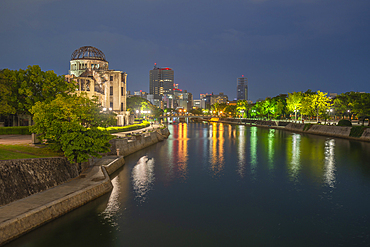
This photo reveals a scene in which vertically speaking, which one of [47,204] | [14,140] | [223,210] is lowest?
[223,210]

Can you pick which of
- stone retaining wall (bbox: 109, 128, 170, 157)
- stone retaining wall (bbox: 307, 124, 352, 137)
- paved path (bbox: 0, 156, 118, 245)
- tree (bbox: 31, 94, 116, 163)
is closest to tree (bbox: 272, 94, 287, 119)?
stone retaining wall (bbox: 307, 124, 352, 137)

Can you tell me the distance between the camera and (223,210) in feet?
A: 63.4

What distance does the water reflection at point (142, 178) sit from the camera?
2281 centimetres

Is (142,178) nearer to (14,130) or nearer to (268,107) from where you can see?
(14,130)

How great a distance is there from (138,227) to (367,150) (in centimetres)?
5028

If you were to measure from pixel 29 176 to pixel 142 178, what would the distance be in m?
12.5

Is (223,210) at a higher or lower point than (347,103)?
lower

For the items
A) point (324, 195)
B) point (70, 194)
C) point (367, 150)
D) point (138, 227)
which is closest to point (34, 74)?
point (70, 194)

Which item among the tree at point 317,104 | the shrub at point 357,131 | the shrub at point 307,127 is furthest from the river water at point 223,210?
the tree at point 317,104

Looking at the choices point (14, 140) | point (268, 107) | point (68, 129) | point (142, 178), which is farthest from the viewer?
point (268, 107)

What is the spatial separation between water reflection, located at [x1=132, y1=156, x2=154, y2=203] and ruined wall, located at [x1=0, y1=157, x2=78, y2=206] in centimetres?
618

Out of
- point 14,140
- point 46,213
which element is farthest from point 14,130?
point 46,213

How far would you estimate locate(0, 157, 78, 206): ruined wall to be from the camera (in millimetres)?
15188

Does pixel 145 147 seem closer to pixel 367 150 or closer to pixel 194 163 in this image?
pixel 194 163
